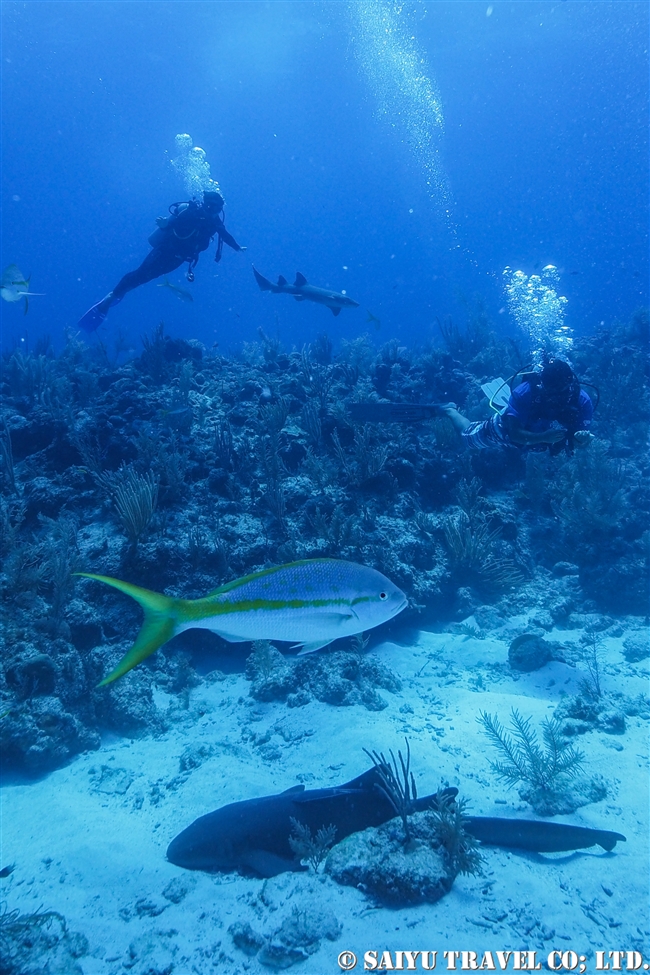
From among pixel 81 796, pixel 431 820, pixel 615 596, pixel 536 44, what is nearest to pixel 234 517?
pixel 81 796

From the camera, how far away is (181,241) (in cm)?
1121

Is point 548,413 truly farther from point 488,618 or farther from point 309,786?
point 309,786

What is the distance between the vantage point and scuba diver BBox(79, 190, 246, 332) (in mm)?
10836

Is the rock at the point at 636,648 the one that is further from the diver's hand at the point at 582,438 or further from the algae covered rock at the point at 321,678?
the algae covered rock at the point at 321,678

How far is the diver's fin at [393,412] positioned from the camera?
8414 mm

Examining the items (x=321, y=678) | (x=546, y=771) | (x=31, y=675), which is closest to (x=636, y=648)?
(x=546, y=771)

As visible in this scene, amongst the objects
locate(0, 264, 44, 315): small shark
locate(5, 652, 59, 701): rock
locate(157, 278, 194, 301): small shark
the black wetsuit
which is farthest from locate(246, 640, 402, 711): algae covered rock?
locate(157, 278, 194, 301): small shark

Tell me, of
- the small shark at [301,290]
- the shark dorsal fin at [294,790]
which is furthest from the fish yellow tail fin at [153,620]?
the small shark at [301,290]

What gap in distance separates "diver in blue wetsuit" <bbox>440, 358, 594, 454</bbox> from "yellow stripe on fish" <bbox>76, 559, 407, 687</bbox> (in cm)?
471

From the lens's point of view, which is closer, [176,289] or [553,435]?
[553,435]

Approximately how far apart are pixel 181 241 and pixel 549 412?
9844mm

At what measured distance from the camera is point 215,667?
599cm

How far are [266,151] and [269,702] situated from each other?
141 metres

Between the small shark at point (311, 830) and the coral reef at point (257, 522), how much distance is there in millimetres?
1643
